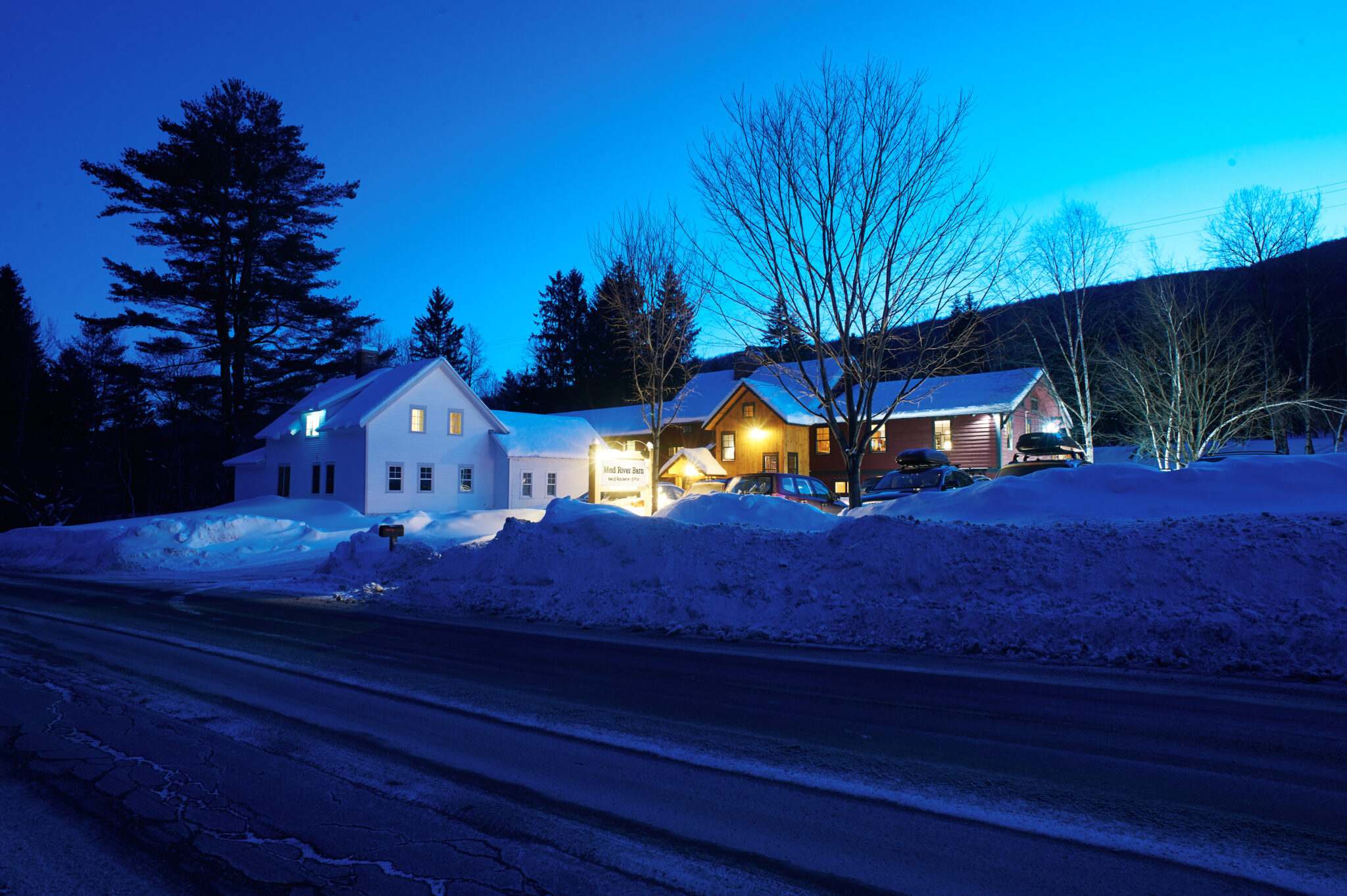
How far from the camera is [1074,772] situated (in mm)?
4242

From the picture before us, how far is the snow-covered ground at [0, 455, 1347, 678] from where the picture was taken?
7453 mm

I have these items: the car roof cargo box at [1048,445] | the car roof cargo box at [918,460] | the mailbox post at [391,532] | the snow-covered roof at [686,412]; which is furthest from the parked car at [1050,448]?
the mailbox post at [391,532]

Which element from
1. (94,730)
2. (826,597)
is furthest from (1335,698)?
(94,730)

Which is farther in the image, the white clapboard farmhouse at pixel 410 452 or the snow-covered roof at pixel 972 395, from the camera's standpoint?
the snow-covered roof at pixel 972 395

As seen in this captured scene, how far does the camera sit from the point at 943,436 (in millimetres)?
40406

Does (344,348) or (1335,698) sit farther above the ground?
(344,348)

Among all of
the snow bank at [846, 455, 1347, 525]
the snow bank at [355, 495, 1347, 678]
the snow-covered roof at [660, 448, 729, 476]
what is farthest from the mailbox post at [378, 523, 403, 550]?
the snow-covered roof at [660, 448, 729, 476]

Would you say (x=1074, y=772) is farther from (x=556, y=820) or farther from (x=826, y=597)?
(x=826, y=597)

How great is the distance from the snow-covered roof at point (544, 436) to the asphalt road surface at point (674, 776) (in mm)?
32081

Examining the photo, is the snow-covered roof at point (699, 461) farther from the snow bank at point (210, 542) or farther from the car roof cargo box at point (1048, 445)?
the car roof cargo box at point (1048, 445)

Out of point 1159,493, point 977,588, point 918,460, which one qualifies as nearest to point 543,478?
point 918,460

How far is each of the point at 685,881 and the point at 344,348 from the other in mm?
49552

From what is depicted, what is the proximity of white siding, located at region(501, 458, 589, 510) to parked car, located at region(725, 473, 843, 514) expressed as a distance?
1823 cm

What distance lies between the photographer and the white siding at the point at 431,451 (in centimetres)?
3488
